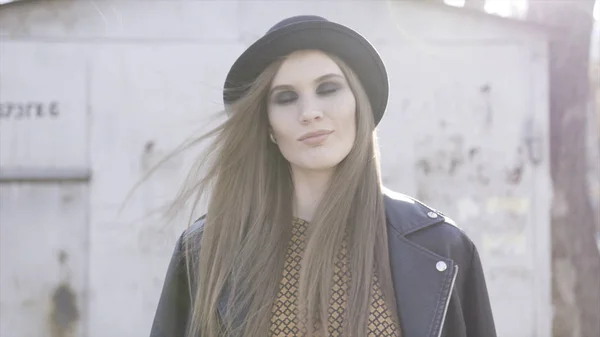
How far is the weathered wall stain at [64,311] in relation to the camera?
5.02 metres

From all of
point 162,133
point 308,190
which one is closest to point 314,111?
point 308,190

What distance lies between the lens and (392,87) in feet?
16.7

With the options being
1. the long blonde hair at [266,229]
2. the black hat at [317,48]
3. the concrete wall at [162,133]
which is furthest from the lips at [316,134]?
the concrete wall at [162,133]

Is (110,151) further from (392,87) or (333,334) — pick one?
(333,334)

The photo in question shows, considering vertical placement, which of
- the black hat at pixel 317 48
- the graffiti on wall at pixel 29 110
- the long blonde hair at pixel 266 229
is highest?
the graffiti on wall at pixel 29 110

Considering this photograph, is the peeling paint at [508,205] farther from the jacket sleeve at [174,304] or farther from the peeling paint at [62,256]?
the jacket sleeve at [174,304]

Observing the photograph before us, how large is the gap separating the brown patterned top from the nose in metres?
0.39

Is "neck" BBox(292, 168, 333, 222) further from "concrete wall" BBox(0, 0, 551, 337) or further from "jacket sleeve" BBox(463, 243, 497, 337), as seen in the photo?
"concrete wall" BBox(0, 0, 551, 337)

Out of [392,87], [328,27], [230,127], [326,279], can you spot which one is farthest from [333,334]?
[392,87]

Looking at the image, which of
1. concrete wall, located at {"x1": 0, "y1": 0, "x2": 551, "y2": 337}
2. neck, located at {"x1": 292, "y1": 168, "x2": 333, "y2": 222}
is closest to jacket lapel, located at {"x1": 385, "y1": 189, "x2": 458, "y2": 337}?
neck, located at {"x1": 292, "y1": 168, "x2": 333, "y2": 222}

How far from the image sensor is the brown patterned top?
1.88 metres

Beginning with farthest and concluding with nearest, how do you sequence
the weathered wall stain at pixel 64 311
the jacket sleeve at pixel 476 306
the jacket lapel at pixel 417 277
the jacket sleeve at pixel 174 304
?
the weathered wall stain at pixel 64 311, the jacket sleeve at pixel 174 304, the jacket sleeve at pixel 476 306, the jacket lapel at pixel 417 277

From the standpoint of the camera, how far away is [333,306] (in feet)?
6.38

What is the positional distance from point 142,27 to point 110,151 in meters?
0.95
